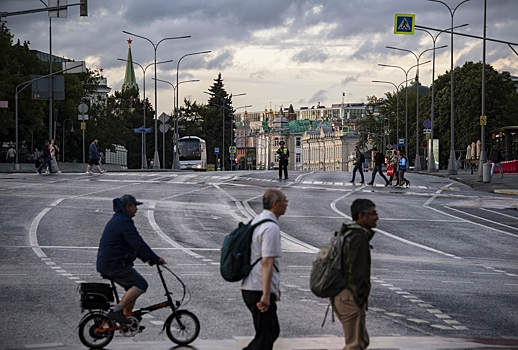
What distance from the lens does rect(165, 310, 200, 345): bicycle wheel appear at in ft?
34.2

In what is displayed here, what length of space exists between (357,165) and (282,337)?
36.1m

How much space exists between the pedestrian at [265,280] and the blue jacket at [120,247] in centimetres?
187

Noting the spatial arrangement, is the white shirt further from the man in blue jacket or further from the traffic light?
the traffic light

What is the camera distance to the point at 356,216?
8.24 m

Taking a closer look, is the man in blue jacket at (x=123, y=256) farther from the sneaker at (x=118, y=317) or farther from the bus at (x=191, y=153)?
the bus at (x=191, y=153)

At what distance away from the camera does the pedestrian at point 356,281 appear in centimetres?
798

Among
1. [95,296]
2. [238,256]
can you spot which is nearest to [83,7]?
[95,296]

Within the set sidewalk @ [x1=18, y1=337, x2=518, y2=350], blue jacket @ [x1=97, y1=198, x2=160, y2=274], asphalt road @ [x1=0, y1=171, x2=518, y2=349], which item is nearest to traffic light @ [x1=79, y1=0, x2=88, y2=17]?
asphalt road @ [x1=0, y1=171, x2=518, y2=349]

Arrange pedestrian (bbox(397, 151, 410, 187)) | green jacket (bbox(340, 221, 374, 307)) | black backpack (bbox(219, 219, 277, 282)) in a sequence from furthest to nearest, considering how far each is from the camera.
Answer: pedestrian (bbox(397, 151, 410, 187))
black backpack (bbox(219, 219, 277, 282))
green jacket (bbox(340, 221, 374, 307))

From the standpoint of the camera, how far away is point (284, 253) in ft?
70.2

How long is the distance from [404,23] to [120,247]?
33757 millimetres

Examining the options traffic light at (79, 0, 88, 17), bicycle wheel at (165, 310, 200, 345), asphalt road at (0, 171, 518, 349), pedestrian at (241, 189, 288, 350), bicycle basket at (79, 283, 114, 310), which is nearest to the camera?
pedestrian at (241, 189, 288, 350)

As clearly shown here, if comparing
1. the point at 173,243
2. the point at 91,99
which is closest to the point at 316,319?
the point at 173,243

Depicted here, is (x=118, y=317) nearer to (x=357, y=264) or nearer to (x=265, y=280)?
(x=265, y=280)
